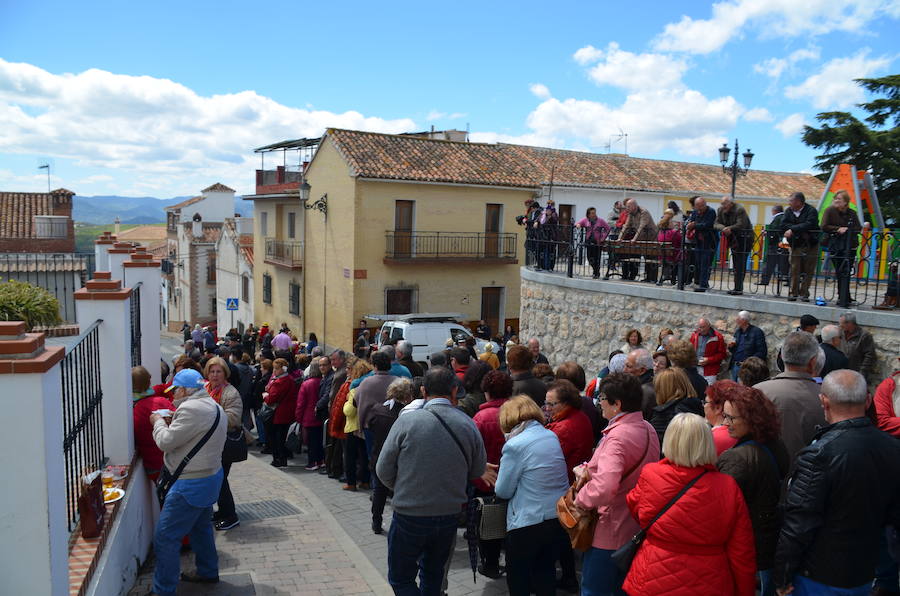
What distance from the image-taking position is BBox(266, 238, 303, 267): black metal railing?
27.1m

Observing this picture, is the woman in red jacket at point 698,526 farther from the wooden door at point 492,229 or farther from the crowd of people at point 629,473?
the wooden door at point 492,229

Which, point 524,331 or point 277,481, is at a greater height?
point 524,331

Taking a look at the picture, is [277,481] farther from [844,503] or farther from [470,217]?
[470,217]

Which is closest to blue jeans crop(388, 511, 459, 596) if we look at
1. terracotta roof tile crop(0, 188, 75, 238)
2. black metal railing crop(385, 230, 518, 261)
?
black metal railing crop(385, 230, 518, 261)

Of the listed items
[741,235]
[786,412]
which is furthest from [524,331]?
[786,412]

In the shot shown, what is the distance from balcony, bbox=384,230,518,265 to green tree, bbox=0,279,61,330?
14.1 m

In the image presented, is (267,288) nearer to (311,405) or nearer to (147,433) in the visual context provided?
(311,405)

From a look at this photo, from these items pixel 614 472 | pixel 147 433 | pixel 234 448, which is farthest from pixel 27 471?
pixel 614 472

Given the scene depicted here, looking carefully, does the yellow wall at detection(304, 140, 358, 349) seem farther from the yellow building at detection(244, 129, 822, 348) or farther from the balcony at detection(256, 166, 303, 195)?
the balcony at detection(256, 166, 303, 195)

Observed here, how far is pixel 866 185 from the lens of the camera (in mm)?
12320

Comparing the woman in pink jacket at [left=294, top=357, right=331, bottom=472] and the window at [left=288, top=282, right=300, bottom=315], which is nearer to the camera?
the woman in pink jacket at [left=294, top=357, right=331, bottom=472]

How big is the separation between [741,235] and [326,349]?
60.4ft

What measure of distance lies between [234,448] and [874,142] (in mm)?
21681

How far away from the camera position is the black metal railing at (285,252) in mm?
27125
